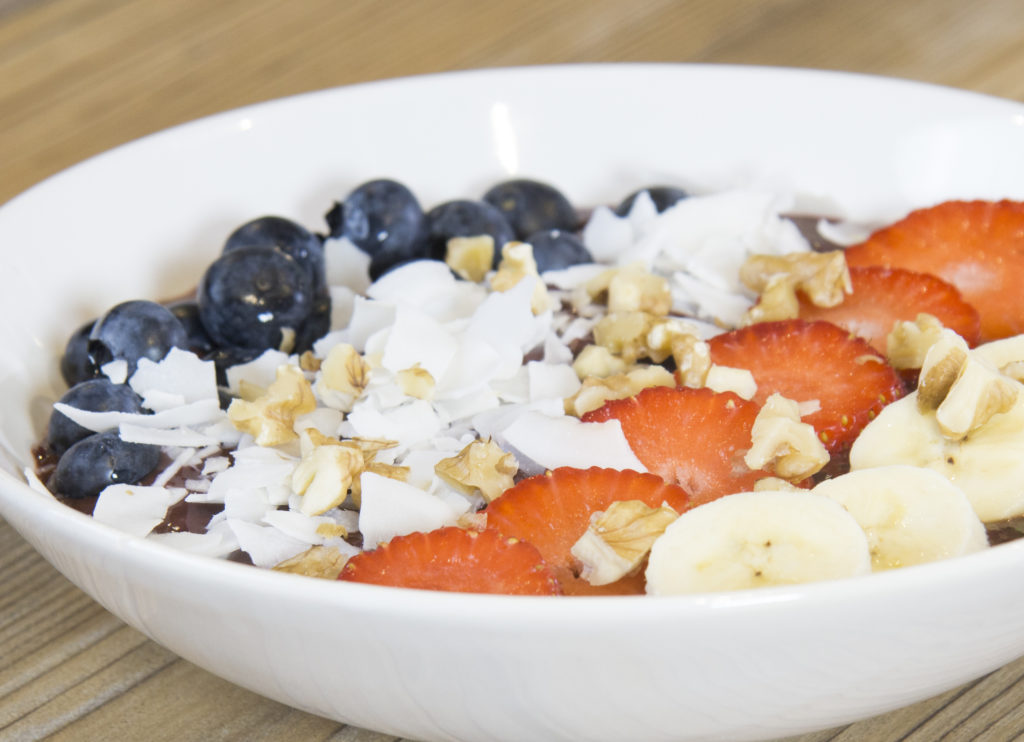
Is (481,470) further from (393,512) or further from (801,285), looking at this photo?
(801,285)

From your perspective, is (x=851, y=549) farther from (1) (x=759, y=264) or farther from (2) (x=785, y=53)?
(2) (x=785, y=53)

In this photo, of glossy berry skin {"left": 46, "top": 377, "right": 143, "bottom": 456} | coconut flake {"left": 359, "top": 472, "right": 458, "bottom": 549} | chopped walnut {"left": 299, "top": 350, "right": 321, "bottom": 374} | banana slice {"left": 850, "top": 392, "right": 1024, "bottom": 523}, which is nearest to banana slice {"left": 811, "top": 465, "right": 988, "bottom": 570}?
banana slice {"left": 850, "top": 392, "right": 1024, "bottom": 523}

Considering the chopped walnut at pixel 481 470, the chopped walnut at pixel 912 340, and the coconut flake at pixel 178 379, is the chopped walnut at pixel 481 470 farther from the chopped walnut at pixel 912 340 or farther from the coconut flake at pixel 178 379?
the chopped walnut at pixel 912 340

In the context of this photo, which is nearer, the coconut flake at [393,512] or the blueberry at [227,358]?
the coconut flake at [393,512]

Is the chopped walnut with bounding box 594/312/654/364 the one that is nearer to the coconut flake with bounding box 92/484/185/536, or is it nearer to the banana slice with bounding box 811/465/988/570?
the banana slice with bounding box 811/465/988/570

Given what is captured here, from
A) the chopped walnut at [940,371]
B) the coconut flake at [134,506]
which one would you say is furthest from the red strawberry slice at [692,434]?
the coconut flake at [134,506]

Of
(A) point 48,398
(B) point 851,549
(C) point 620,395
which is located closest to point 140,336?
(A) point 48,398
